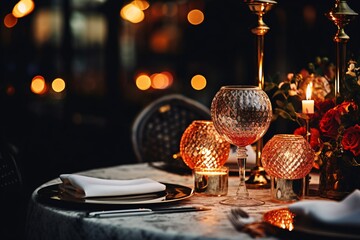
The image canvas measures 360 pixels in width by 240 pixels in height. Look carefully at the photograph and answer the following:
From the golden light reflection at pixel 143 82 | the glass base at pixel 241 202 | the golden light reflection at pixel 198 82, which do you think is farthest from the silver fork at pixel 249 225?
the golden light reflection at pixel 198 82

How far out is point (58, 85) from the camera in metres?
6.98

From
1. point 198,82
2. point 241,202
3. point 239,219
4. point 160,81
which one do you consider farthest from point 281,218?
point 160,81

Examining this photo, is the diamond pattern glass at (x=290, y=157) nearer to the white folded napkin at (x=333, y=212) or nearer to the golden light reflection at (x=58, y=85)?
the white folded napkin at (x=333, y=212)

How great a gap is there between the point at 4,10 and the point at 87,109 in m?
1.38

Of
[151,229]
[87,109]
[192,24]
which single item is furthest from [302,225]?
[192,24]

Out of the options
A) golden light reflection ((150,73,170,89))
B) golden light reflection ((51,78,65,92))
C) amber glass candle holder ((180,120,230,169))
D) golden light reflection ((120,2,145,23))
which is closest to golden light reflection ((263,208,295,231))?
amber glass candle holder ((180,120,230,169))

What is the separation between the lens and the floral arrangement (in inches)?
68.0

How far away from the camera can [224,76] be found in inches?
296

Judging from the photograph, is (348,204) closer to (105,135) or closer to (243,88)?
(243,88)

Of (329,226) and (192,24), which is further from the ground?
(192,24)

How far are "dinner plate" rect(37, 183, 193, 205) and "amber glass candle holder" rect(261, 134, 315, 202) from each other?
21 cm

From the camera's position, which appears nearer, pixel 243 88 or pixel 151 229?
pixel 151 229

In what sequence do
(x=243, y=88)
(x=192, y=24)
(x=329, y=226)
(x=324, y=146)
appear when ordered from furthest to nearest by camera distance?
(x=192, y=24) → (x=324, y=146) → (x=243, y=88) → (x=329, y=226)

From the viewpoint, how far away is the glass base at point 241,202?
170 centimetres
